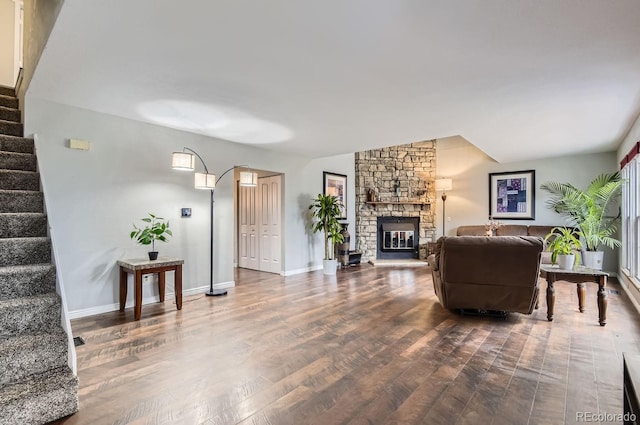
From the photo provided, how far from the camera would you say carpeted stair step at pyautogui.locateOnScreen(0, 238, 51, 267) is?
226 centimetres

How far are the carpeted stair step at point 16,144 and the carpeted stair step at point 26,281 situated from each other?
1.71 m

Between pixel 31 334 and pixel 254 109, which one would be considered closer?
pixel 31 334

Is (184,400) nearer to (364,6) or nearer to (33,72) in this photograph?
(364,6)

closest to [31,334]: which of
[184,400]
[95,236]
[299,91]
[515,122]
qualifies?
[184,400]

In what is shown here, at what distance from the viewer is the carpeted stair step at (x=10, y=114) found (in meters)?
3.50

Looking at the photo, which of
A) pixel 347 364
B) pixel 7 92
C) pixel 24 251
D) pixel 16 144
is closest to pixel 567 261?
pixel 347 364

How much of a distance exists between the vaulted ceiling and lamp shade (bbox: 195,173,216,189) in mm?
642

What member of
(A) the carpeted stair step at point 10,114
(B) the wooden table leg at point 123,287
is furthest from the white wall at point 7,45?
(B) the wooden table leg at point 123,287

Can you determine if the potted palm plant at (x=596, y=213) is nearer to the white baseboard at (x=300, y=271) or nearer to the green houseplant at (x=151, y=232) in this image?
the white baseboard at (x=300, y=271)

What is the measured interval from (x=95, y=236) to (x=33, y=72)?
68.2 inches

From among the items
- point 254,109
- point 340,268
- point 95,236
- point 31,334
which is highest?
point 254,109

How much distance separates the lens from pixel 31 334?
6.36 ft

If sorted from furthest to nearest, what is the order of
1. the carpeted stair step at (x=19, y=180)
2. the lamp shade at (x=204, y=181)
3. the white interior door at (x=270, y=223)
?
1. the white interior door at (x=270, y=223)
2. the lamp shade at (x=204, y=181)
3. the carpeted stair step at (x=19, y=180)

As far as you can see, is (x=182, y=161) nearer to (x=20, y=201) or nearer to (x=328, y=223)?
(x=20, y=201)
